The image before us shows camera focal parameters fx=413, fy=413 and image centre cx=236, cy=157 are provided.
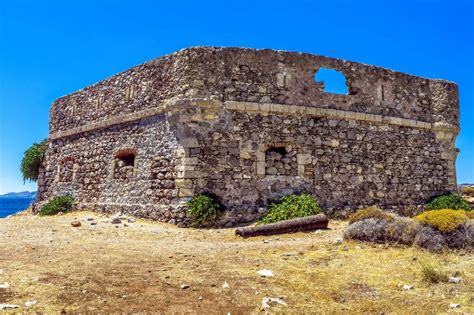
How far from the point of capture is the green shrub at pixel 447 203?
1419 cm

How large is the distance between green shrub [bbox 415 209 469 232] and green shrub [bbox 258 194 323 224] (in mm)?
3930

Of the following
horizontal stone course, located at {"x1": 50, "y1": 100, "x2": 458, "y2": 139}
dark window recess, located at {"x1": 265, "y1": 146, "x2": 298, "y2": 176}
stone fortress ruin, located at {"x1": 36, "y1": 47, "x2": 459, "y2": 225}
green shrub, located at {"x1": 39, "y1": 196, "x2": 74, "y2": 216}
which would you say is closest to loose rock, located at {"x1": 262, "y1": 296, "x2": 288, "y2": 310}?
stone fortress ruin, located at {"x1": 36, "y1": 47, "x2": 459, "y2": 225}

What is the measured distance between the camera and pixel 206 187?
11570 mm

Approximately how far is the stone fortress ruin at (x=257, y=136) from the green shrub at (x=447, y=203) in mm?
354

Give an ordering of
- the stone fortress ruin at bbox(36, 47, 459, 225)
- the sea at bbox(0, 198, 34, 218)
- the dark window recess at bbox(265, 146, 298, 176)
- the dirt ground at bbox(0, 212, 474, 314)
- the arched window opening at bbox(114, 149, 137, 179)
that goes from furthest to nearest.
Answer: the sea at bbox(0, 198, 34, 218) < the arched window opening at bbox(114, 149, 137, 179) < the dark window recess at bbox(265, 146, 298, 176) < the stone fortress ruin at bbox(36, 47, 459, 225) < the dirt ground at bbox(0, 212, 474, 314)

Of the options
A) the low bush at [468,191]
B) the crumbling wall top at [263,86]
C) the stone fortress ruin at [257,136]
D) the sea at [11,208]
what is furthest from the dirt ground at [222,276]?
the sea at [11,208]

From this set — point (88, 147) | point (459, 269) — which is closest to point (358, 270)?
point (459, 269)

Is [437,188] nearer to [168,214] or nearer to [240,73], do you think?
[240,73]

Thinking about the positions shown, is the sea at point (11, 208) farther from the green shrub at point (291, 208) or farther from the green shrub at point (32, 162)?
the green shrub at point (291, 208)

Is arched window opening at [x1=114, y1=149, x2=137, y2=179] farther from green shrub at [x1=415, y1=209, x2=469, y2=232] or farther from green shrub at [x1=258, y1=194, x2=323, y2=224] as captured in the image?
green shrub at [x1=415, y1=209, x2=469, y2=232]

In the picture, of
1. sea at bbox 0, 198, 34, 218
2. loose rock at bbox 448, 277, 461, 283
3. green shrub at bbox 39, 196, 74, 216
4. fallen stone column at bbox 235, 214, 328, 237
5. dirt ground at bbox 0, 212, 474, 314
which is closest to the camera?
dirt ground at bbox 0, 212, 474, 314

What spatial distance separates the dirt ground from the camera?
4895mm

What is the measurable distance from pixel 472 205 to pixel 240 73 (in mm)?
10180

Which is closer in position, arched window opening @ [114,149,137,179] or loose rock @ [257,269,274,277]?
loose rock @ [257,269,274,277]
